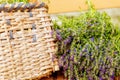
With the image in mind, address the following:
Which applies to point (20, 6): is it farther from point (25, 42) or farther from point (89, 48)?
point (89, 48)

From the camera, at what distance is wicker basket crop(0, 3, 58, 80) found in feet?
4.22

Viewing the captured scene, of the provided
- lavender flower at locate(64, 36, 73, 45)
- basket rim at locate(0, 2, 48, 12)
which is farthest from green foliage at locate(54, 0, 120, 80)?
basket rim at locate(0, 2, 48, 12)

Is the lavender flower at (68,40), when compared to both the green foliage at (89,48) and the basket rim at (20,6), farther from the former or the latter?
the basket rim at (20,6)

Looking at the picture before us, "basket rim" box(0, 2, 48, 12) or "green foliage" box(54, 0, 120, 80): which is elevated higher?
"basket rim" box(0, 2, 48, 12)

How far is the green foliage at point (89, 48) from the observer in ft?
4.32

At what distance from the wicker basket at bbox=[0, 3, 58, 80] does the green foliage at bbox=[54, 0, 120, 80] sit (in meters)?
0.06

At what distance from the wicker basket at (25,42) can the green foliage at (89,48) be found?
0.20 ft

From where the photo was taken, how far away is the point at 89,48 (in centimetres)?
133

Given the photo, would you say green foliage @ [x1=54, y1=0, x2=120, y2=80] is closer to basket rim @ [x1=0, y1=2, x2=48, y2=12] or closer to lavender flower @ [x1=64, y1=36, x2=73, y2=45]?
lavender flower @ [x1=64, y1=36, x2=73, y2=45]

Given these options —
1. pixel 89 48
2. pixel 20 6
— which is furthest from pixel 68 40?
pixel 20 6

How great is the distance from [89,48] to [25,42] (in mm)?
289

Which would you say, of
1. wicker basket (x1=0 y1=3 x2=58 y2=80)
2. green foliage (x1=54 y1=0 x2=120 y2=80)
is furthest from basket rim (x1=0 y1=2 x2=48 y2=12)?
green foliage (x1=54 y1=0 x2=120 y2=80)

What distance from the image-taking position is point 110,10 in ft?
6.07

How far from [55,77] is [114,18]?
61 cm
